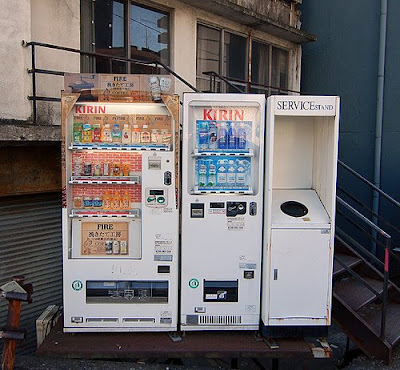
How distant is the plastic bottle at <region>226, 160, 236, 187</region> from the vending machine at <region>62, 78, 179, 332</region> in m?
0.61

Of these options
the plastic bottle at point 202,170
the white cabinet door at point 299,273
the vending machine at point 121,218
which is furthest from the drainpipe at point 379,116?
the vending machine at point 121,218

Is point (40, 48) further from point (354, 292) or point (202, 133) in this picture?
point (354, 292)

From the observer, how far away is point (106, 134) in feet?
14.0

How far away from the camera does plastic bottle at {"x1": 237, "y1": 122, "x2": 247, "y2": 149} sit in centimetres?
434

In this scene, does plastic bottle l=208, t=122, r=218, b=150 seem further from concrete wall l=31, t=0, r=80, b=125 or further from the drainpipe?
the drainpipe

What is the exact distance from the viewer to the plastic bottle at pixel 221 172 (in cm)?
438

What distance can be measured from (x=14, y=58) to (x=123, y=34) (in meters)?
2.24

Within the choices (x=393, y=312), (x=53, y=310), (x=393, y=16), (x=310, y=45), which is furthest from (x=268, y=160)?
(x=310, y=45)

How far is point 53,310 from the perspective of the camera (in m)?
4.75

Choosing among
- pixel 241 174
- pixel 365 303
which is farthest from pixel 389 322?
pixel 241 174

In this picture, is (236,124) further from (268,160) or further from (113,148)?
(113,148)

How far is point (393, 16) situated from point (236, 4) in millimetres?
3060

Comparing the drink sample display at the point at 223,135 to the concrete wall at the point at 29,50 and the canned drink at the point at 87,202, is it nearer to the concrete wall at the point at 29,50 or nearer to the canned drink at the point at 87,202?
the canned drink at the point at 87,202

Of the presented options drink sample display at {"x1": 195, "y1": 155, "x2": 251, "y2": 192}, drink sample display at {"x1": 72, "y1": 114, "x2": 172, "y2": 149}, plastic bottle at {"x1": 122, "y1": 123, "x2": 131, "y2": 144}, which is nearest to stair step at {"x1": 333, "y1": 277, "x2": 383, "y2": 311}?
drink sample display at {"x1": 195, "y1": 155, "x2": 251, "y2": 192}
